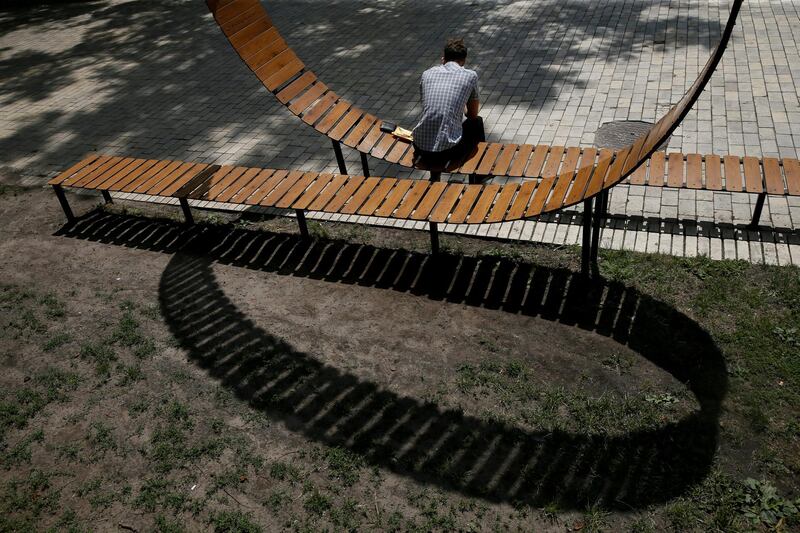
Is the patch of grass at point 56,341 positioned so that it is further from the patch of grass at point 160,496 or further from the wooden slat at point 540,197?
the wooden slat at point 540,197

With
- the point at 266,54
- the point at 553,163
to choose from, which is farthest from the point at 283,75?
the point at 553,163

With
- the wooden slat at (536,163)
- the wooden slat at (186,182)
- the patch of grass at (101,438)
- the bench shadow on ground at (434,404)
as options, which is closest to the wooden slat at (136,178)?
the wooden slat at (186,182)

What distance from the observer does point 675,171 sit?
5207 millimetres

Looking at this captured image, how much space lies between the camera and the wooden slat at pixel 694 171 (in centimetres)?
503

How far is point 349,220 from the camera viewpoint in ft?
20.1

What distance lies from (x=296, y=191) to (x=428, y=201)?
1230 mm

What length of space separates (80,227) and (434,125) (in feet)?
12.8

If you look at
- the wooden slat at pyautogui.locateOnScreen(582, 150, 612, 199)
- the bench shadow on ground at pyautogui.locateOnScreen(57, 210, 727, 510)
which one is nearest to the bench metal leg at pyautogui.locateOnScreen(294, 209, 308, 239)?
the bench shadow on ground at pyautogui.locateOnScreen(57, 210, 727, 510)

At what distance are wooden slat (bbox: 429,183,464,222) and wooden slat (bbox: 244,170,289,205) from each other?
1.59 meters

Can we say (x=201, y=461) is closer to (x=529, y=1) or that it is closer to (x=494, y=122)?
(x=494, y=122)

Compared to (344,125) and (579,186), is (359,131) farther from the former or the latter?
(579,186)

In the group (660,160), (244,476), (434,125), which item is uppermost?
(434,125)

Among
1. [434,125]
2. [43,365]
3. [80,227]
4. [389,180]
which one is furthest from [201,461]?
[80,227]

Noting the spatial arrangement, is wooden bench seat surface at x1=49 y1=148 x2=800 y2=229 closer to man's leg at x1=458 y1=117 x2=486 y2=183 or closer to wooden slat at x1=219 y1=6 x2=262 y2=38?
man's leg at x1=458 y1=117 x2=486 y2=183
